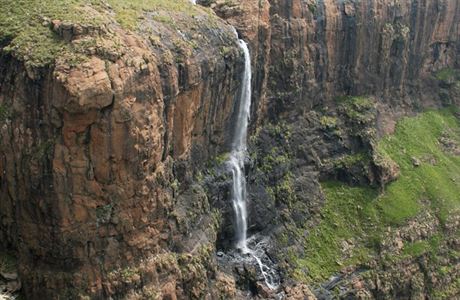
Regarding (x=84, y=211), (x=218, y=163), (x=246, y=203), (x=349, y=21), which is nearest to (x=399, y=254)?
(x=246, y=203)

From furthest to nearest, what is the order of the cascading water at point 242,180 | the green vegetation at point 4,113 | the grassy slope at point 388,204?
1. the grassy slope at point 388,204
2. the cascading water at point 242,180
3. the green vegetation at point 4,113

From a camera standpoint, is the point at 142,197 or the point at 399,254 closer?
the point at 142,197

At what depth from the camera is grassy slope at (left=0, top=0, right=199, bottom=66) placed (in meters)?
21.3

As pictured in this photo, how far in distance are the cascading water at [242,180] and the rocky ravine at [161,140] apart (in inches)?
28.1

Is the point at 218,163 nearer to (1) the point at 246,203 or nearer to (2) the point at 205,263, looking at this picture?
(1) the point at 246,203

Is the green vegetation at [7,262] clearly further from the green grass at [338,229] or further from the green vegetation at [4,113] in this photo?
the green grass at [338,229]

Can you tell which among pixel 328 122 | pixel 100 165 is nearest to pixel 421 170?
pixel 328 122

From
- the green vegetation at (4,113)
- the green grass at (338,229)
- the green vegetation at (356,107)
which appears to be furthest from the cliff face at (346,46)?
the green vegetation at (4,113)

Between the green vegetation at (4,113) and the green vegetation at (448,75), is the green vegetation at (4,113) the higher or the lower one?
the higher one

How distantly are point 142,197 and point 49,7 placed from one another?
769cm

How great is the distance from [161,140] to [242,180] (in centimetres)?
870

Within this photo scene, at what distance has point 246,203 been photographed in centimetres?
3259

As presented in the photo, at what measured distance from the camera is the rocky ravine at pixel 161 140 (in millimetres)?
21484

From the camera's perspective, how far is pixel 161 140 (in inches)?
961
